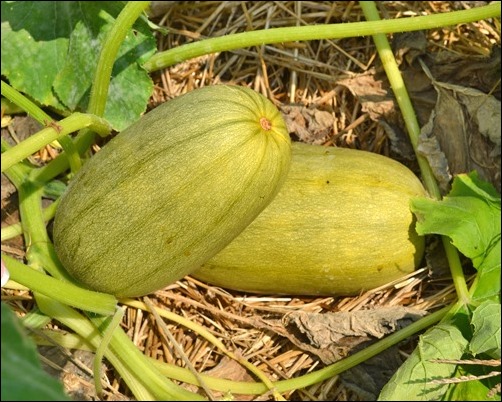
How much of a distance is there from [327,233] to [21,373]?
1357mm

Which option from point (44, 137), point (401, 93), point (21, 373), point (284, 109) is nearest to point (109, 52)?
point (44, 137)

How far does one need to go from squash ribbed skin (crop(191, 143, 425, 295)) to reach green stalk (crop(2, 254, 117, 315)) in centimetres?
41

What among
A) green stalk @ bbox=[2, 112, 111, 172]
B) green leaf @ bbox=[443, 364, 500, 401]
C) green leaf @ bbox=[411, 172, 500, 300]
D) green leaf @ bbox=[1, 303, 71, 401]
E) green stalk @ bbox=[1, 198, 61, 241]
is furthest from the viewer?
green stalk @ bbox=[1, 198, 61, 241]

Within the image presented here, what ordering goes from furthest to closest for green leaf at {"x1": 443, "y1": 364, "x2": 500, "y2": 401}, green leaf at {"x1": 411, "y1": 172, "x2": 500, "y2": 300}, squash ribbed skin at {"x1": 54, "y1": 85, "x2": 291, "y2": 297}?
green leaf at {"x1": 411, "y1": 172, "x2": 500, "y2": 300}
green leaf at {"x1": 443, "y1": 364, "x2": 500, "y2": 401}
squash ribbed skin at {"x1": 54, "y1": 85, "x2": 291, "y2": 297}

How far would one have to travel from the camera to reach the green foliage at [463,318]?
2.34 metres

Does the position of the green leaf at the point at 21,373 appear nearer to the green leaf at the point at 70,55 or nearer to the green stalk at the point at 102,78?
the green stalk at the point at 102,78

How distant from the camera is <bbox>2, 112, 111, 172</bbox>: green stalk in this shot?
2.08 meters

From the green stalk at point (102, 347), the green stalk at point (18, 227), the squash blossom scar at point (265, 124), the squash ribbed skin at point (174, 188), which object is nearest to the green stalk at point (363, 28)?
the squash ribbed skin at point (174, 188)

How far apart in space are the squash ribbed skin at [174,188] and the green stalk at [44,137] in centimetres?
12

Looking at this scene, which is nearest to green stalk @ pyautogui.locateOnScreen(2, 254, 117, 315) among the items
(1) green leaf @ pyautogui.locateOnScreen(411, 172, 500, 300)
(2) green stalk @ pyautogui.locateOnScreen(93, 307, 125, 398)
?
(2) green stalk @ pyautogui.locateOnScreen(93, 307, 125, 398)

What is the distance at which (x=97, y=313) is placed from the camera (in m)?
2.44

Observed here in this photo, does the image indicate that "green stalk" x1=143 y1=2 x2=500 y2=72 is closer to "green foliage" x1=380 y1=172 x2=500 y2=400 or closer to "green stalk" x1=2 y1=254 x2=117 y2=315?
"green foliage" x1=380 y1=172 x2=500 y2=400

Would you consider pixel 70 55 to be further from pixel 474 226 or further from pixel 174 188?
pixel 474 226

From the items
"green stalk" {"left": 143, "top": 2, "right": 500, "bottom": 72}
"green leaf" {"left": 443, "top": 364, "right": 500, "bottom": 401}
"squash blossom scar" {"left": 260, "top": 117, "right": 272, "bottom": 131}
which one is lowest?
"green leaf" {"left": 443, "top": 364, "right": 500, "bottom": 401}
